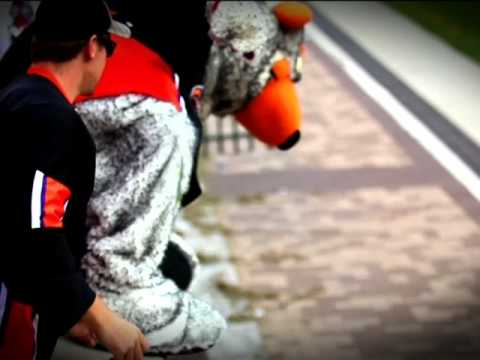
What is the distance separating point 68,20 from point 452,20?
201 inches

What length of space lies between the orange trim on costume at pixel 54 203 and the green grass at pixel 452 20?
4.28 m

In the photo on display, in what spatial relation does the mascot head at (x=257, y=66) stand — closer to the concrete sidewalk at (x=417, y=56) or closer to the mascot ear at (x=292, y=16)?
the mascot ear at (x=292, y=16)

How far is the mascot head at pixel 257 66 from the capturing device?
3.48m

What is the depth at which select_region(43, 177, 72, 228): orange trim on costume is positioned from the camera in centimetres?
244

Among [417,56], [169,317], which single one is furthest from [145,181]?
[417,56]

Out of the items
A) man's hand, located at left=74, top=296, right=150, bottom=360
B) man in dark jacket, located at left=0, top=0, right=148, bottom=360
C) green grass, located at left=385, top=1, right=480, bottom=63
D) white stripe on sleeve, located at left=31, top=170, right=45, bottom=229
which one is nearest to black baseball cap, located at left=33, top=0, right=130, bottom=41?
man in dark jacket, located at left=0, top=0, right=148, bottom=360

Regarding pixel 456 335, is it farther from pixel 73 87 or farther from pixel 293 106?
pixel 73 87

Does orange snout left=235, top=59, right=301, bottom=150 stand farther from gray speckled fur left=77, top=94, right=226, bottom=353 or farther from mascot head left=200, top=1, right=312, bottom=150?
gray speckled fur left=77, top=94, right=226, bottom=353

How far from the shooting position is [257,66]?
355 cm

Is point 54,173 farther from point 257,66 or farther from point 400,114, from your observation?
point 400,114

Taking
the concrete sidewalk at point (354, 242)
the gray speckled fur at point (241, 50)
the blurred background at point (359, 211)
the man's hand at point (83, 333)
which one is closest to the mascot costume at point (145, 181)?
the gray speckled fur at point (241, 50)

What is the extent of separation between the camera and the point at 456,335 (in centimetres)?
396

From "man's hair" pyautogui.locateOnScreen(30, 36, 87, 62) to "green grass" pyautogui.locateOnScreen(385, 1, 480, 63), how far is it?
4.14 metres

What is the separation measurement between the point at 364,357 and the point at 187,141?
4.19 feet
